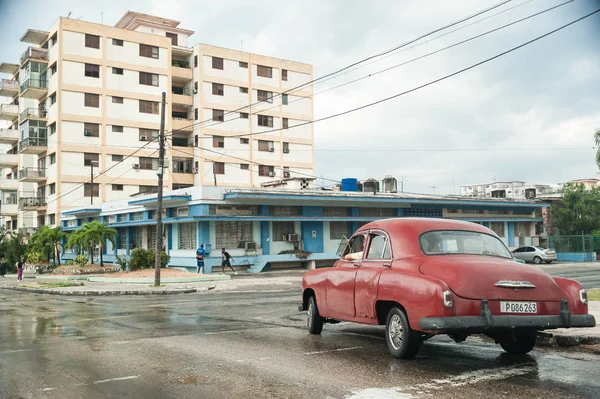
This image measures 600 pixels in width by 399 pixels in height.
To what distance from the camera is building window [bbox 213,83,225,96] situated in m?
62.2

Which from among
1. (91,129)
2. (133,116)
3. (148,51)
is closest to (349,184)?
(133,116)

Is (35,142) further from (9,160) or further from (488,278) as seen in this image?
(488,278)

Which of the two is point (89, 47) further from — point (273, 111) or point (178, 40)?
point (273, 111)

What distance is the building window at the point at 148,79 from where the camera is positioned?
192 feet

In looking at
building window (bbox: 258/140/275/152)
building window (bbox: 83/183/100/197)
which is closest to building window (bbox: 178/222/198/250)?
building window (bbox: 83/183/100/197)

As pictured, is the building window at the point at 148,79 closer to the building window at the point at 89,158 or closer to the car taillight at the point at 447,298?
the building window at the point at 89,158

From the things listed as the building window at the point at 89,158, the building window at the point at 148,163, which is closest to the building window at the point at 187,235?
the building window at the point at 89,158

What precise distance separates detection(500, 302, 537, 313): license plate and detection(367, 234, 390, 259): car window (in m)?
1.76

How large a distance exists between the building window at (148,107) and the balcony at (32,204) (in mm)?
13006

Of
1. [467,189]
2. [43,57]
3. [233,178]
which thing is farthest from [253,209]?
[467,189]

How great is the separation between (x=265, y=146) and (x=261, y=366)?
59531mm

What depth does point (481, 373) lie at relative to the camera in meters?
6.59

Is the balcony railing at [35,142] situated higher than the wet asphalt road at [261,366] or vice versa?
the balcony railing at [35,142]

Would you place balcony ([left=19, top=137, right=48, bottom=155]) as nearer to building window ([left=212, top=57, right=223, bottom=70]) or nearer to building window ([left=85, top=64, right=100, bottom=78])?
building window ([left=85, top=64, right=100, bottom=78])
